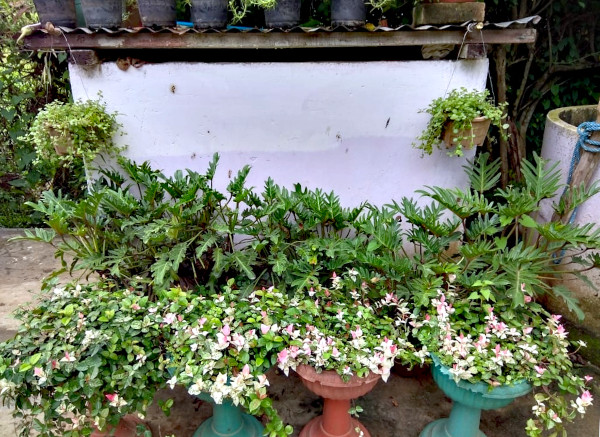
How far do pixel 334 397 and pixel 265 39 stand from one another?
211 centimetres

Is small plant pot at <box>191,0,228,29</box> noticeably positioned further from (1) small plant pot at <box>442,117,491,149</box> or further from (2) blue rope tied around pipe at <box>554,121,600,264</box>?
(2) blue rope tied around pipe at <box>554,121,600,264</box>

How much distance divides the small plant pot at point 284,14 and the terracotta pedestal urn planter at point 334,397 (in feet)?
7.07

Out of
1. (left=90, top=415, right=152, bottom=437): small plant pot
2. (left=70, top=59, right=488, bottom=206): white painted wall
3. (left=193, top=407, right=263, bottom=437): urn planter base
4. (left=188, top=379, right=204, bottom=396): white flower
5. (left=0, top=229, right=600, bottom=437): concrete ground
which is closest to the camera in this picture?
(left=188, top=379, right=204, bottom=396): white flower

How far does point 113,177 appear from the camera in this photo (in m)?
3.03

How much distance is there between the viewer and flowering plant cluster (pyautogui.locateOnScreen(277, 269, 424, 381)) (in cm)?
214

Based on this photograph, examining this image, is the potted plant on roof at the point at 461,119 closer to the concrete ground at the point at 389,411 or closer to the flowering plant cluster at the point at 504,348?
the flowering plant cluster at the point at 504,348

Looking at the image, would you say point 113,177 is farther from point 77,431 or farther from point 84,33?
point 77,431

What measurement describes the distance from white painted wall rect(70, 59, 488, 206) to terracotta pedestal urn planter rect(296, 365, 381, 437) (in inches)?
58.4

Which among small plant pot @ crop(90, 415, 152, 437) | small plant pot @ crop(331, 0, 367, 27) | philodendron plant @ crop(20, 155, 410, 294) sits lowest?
small plant pot @ crop(90, 415, 152, 437)

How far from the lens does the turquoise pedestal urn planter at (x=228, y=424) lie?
2.41m

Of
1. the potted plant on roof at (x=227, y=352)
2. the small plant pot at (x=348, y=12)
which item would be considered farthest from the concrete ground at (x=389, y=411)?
the small plant pot at (x=348, y=12)

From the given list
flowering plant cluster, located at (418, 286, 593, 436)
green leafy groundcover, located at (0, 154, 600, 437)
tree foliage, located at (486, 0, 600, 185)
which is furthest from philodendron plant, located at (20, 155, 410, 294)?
tree foliage, located at (486, 0, 600, 185)

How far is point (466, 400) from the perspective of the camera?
2229mm

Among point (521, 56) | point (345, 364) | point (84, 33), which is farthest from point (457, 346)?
point (521, 56)
